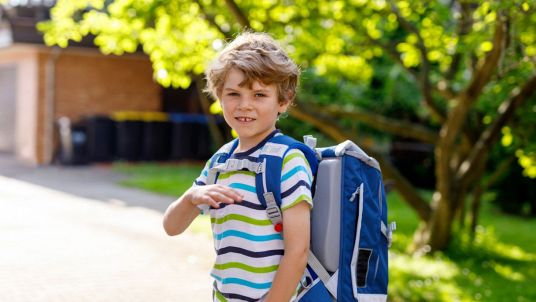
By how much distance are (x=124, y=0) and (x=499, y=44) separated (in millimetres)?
3767

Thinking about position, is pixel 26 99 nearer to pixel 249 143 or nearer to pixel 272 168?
pixel 249 143

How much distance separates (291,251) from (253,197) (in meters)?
0.21

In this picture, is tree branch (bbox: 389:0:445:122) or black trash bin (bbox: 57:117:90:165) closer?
tree branch (bbox: 389:0:445:122)

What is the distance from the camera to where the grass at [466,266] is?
6707 millimetres

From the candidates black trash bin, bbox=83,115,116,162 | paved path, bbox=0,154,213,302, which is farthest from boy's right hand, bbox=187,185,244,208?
black trash bin, bbox=83,115,116,162

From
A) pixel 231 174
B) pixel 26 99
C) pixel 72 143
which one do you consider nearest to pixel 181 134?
pixel 72 143

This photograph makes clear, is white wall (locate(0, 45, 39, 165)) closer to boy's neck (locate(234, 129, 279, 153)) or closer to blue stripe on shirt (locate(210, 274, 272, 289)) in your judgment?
boy's neck (locate(234, 129, 279, 153))

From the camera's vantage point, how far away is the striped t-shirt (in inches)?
91.4

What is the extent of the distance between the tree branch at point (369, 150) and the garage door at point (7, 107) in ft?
53.5

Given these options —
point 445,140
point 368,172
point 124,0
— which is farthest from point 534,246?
point 368,172

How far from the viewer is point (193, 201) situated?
238 centimetres

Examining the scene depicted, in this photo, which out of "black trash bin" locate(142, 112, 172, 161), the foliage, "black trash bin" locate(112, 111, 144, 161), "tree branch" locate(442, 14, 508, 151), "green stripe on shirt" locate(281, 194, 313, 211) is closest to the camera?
"green stripe on shirt" locate(281, 194, 313, 211)

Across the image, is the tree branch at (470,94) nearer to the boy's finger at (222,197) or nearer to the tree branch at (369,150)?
the tree branch at (369,150)

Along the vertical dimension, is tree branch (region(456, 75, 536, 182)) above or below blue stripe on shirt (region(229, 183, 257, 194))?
below
